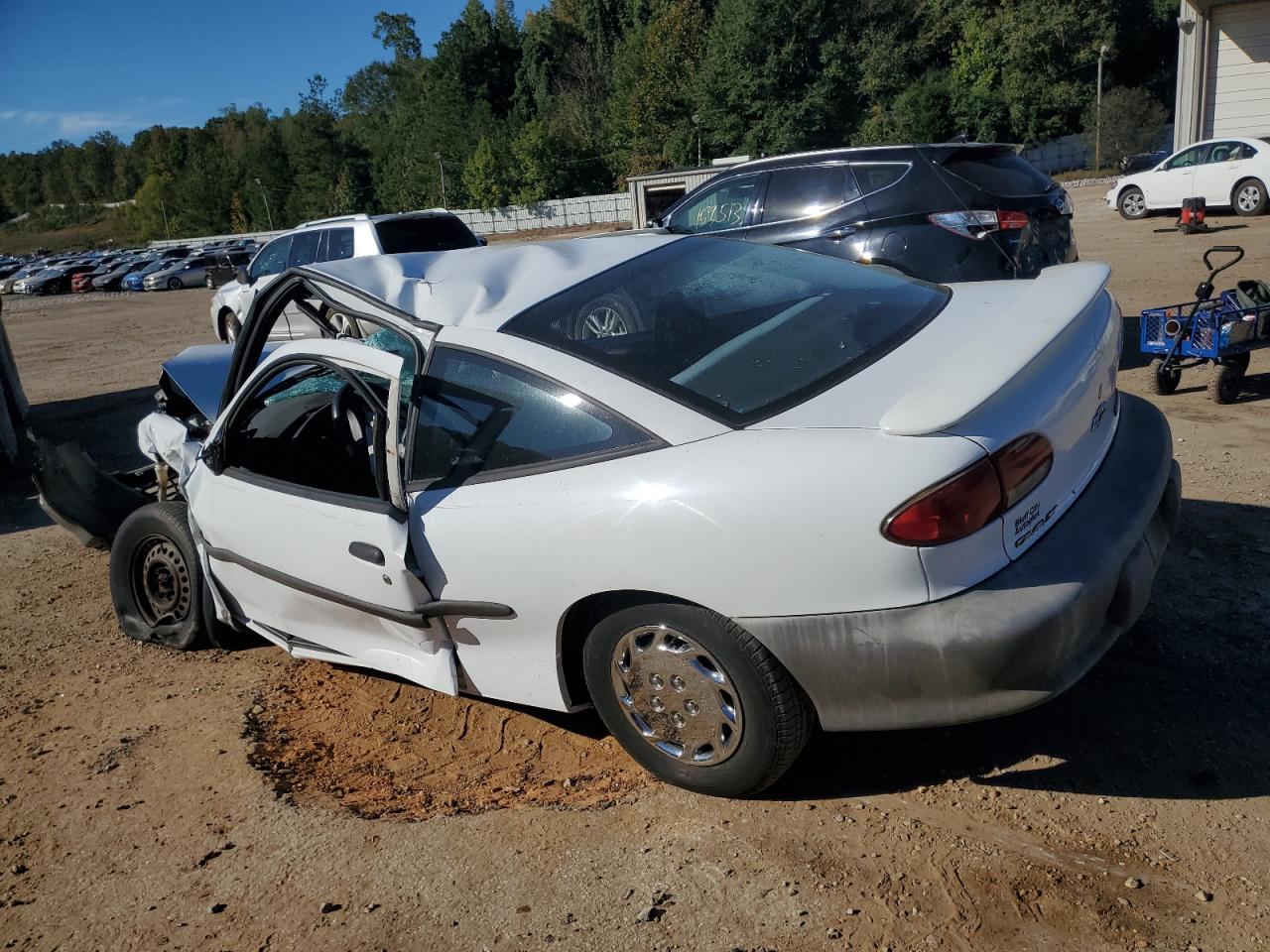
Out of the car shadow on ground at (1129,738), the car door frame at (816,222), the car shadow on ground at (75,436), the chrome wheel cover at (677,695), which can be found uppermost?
the car door frame at (816,222)

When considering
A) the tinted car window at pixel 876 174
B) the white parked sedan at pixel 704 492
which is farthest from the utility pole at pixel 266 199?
the white parked sedan at pixel 704 492

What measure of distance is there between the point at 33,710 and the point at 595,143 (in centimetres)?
8060

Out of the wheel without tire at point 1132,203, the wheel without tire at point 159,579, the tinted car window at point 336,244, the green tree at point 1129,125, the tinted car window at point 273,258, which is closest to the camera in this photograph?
the wheel without tire at point 159,579

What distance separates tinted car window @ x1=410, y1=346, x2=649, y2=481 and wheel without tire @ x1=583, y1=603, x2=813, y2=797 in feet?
1.64

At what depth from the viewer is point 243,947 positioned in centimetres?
263

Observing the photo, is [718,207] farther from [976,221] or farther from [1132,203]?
[1132,203]

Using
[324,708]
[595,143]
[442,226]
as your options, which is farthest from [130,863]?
[595,143]

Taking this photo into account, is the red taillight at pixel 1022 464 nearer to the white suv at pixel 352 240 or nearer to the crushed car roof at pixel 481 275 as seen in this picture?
the crushed car roof at pixel 481 275

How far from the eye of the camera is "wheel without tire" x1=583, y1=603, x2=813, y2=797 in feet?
8.78

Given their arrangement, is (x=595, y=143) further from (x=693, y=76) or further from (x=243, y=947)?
(x=243, y=947)

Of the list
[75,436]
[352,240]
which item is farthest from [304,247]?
[75,436]

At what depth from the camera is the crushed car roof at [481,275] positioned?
10.6 feet

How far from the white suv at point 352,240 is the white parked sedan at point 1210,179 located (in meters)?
13.7

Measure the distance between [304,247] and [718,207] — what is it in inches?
244
